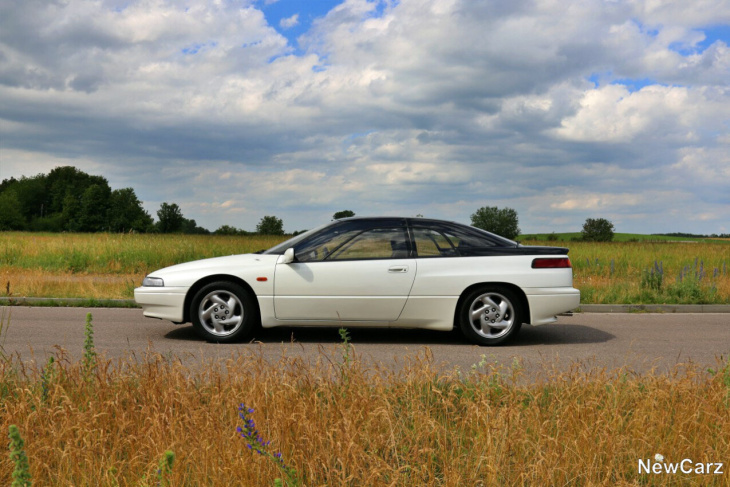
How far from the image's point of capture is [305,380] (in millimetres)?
4328

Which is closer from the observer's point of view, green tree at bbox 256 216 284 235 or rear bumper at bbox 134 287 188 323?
rear bumper at bbox 134 287 188 323

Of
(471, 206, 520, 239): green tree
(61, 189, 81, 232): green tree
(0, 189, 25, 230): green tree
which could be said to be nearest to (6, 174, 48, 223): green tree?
(0, 189, 25, 230): green tree

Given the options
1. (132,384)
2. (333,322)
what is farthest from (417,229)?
(132,384)

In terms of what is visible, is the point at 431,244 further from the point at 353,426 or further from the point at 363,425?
the point at 353,426

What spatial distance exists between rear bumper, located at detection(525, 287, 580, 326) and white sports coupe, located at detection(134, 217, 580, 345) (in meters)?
0.01

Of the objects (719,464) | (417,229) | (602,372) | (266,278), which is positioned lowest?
(719,464)

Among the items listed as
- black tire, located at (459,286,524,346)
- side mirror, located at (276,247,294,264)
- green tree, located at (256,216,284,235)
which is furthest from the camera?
green tree, located at (256,216,284,235)

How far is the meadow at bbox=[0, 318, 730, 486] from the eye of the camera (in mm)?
3287

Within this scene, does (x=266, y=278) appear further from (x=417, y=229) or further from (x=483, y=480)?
(x=483, y=480)

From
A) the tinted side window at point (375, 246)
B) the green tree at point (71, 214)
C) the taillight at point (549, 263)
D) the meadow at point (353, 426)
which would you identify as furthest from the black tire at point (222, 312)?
the green tree at point (71, 214)

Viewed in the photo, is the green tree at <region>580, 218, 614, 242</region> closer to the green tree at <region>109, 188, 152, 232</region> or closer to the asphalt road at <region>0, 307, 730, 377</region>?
the green tree at <region>109, 188, 152, 232</region>

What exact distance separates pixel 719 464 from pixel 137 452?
10.4 feet

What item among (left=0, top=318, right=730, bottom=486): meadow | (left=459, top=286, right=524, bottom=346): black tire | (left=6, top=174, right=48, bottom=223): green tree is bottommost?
(left=0, top=318, right=730, bottom=486): meadow

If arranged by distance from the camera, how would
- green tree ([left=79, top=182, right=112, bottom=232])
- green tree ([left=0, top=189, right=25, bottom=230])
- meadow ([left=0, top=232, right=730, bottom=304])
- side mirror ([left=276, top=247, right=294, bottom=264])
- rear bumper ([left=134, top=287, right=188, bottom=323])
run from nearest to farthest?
side mirror ([left=276, top=247, right=294, bottom=264]), rear bumper ([left=134, top=287, right=188, bottom=323]), meadow ([left=0, top=232, right=730, bottom=304]), green tree ([left=79, top=182, right=112, bottom=232]), green tree ([left=0, top=189, right=25, bottom=230])
